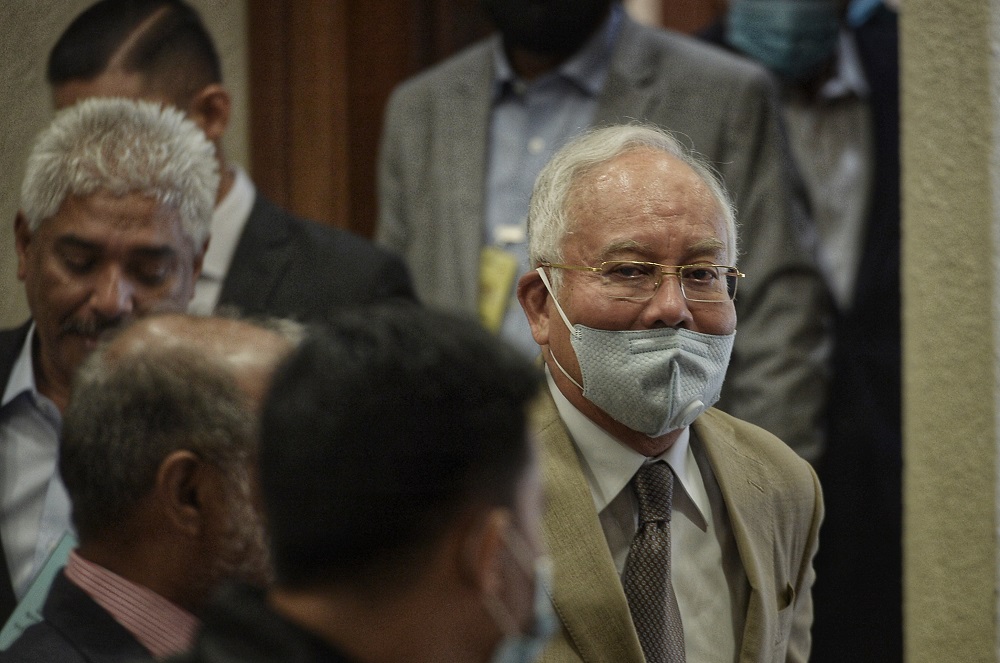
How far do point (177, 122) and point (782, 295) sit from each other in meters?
1.58

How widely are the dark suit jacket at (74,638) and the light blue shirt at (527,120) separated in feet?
6.06

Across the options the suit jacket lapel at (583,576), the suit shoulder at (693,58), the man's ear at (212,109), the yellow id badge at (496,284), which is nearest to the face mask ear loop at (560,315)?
the suit jacket lapel at (583,576)

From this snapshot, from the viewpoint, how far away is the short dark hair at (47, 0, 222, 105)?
2.40 metres

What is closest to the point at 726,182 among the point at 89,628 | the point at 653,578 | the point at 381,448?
the point at 653,578

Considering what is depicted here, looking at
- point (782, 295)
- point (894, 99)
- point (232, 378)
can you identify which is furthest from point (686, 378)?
point (894, 99)

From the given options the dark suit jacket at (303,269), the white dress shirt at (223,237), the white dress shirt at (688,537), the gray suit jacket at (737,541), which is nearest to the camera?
the gray suit jacket at (737,541)

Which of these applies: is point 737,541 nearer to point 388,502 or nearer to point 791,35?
point 388,502

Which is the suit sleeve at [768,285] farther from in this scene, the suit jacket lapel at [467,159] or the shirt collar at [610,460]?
the shirt collar at [610,460]

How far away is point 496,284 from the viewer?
10.9 feet

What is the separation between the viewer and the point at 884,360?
11.9ft

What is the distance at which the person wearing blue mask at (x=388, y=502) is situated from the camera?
121cm

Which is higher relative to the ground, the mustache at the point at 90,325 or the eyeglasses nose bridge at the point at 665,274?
the eyeglasses nose bridge at the point at 665,274

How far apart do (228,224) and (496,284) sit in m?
0.81

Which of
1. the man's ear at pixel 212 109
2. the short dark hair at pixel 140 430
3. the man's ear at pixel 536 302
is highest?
the man's ear at pixel 212 109
